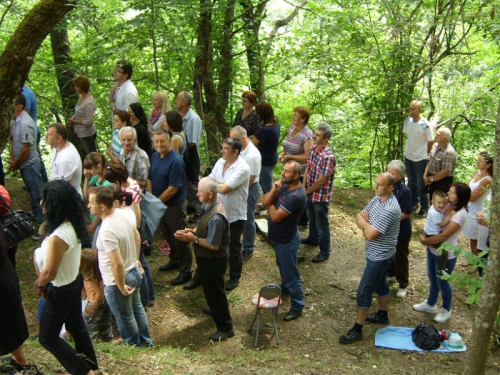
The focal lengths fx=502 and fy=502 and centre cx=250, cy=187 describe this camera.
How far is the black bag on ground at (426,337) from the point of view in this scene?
562cm

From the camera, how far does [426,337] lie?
566 cm

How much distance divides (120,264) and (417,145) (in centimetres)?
586

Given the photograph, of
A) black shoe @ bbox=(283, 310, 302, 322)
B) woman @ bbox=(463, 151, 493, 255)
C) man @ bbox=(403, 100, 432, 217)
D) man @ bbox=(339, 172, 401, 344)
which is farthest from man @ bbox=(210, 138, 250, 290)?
man @ bbox=(403, 100, 432, 217)

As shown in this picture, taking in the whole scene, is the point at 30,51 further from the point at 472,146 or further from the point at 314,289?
the point at 472,146

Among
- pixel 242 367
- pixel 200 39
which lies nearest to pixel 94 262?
pixel 242 367

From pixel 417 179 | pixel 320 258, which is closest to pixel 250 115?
pixel 320 258

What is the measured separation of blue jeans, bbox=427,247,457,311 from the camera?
19.9 feet

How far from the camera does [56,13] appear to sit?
525 cm

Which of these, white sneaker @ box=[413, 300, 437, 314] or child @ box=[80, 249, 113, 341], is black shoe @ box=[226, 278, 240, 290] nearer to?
child @ box=[80, 249, 113, 341]

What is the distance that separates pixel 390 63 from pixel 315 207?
408cm

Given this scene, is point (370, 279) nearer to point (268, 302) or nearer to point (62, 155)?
point (268, 302)

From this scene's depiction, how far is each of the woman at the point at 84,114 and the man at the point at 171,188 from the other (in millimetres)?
1869

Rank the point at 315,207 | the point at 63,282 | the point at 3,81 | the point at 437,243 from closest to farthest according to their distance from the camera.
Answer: the point at 63,282
the point at 3,81
the point at 437,243
the point at 315,207

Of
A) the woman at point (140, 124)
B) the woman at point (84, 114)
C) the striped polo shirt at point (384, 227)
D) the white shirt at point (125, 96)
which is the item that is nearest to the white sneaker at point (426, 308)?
the striped polo shirt at point (384, 227)
